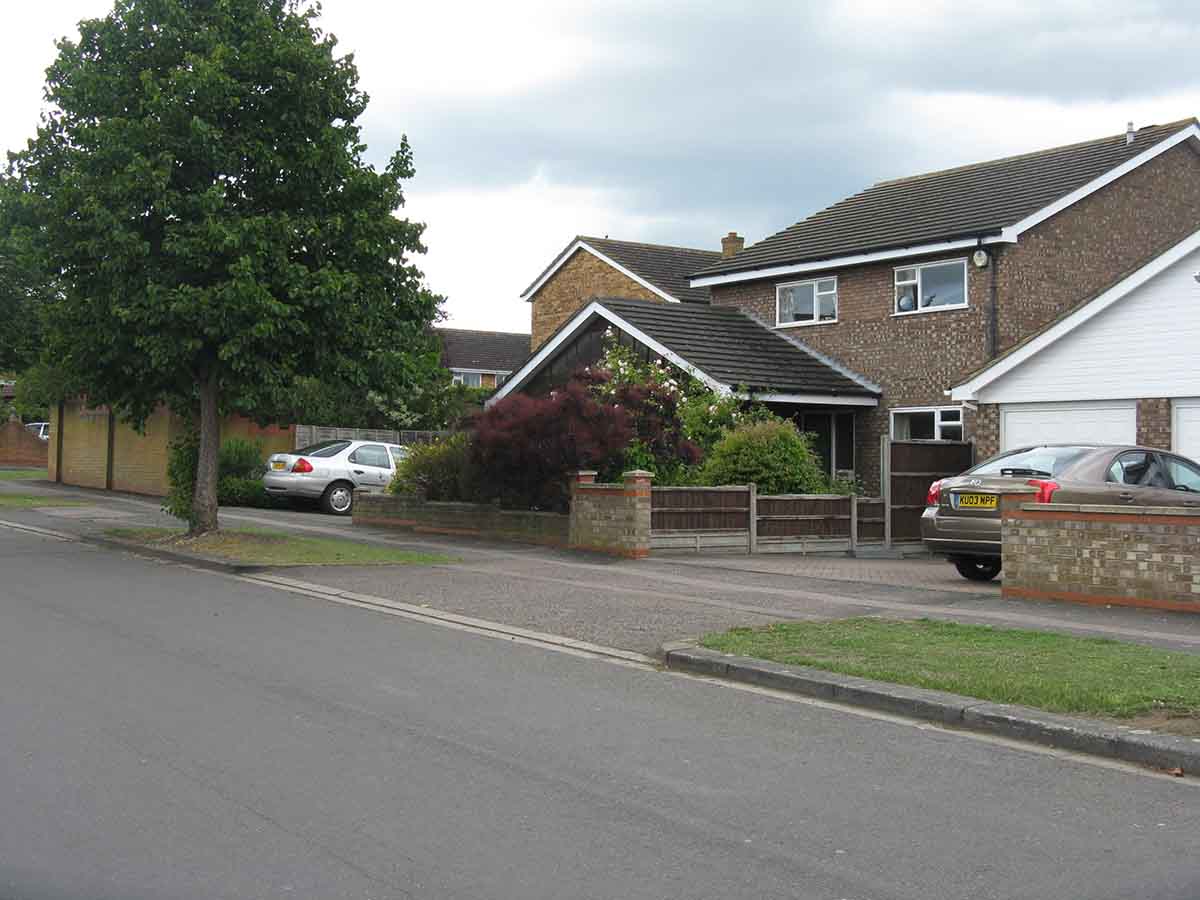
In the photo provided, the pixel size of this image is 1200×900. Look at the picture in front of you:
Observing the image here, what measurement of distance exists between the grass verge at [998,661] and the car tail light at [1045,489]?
3.40 metres

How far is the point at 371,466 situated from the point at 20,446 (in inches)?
1411

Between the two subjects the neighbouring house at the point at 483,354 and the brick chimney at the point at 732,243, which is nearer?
the brick chimney at the point at 732,243

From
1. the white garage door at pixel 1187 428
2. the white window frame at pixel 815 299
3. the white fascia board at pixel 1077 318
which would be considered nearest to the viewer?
the white fascia board at pixel 1077 318

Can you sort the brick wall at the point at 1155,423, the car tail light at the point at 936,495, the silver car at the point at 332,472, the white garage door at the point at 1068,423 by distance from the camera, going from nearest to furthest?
the car tail light at the point at 936,495 → the brick wall at the point at 1155,423 → the white garage door at the point at 1068,423 → the silver car at the point at 332,472

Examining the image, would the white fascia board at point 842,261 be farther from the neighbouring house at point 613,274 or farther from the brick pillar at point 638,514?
the brick pillar at point 638,514

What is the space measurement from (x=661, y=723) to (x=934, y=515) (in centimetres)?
814

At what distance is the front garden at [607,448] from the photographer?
1850cm

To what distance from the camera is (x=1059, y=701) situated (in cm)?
765

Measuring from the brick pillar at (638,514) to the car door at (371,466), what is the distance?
10.5 meters

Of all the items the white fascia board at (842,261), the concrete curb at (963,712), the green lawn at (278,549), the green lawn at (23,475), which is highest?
the white fascia board at (842,261)

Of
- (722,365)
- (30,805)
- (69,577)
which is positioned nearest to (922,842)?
(30,805)

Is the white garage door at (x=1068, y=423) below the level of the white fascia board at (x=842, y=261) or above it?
below

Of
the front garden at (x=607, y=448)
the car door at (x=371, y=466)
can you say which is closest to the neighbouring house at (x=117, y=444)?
the car door at (x=371, y=466)

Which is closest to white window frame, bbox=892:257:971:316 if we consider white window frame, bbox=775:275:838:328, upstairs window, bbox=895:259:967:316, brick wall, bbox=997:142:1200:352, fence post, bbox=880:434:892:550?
upstairs window, bbox=895:259:967:316
